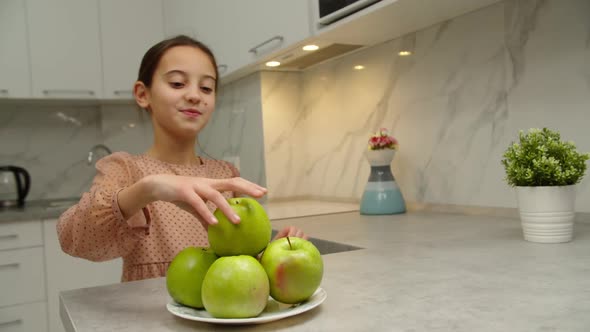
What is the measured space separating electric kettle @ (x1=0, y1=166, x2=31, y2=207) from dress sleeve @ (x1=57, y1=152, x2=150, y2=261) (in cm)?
182

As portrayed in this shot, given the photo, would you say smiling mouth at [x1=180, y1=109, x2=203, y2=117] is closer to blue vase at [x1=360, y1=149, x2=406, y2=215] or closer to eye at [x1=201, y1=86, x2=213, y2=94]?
eye at [x1=201, y1=86, x2=213, y2=94]

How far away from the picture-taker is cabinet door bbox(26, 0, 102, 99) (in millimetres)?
2496

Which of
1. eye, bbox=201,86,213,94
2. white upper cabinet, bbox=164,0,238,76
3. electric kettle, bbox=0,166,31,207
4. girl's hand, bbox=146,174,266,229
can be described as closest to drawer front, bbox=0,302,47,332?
electric kettle, bbox=0,166,31,207

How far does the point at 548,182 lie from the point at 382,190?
0.69 m

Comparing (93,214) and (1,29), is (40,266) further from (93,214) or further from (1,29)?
(93,214)

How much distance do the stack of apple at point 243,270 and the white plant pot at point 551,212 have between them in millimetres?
→ 594

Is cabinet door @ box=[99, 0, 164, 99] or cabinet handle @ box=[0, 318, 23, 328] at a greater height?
cabinet door @ box=[99, 0, 164, 99]

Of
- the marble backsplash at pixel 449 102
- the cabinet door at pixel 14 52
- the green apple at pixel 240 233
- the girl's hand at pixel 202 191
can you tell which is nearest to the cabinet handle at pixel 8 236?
the cabinet door at pixel 14 52

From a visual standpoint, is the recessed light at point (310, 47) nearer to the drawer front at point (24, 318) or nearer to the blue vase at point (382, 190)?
the blue vase at point (382, 190)

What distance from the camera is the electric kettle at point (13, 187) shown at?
2.53m

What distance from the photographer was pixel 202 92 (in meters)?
1.11

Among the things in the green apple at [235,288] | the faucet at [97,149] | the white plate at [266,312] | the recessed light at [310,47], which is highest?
the recessed light at [310,47]

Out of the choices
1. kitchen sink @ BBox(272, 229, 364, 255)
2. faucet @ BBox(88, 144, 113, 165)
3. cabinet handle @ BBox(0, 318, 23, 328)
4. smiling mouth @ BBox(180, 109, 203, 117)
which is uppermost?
smiling mouth @ BBox(180, 109, 203, 117)

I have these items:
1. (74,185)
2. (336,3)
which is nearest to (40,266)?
(74,185)
